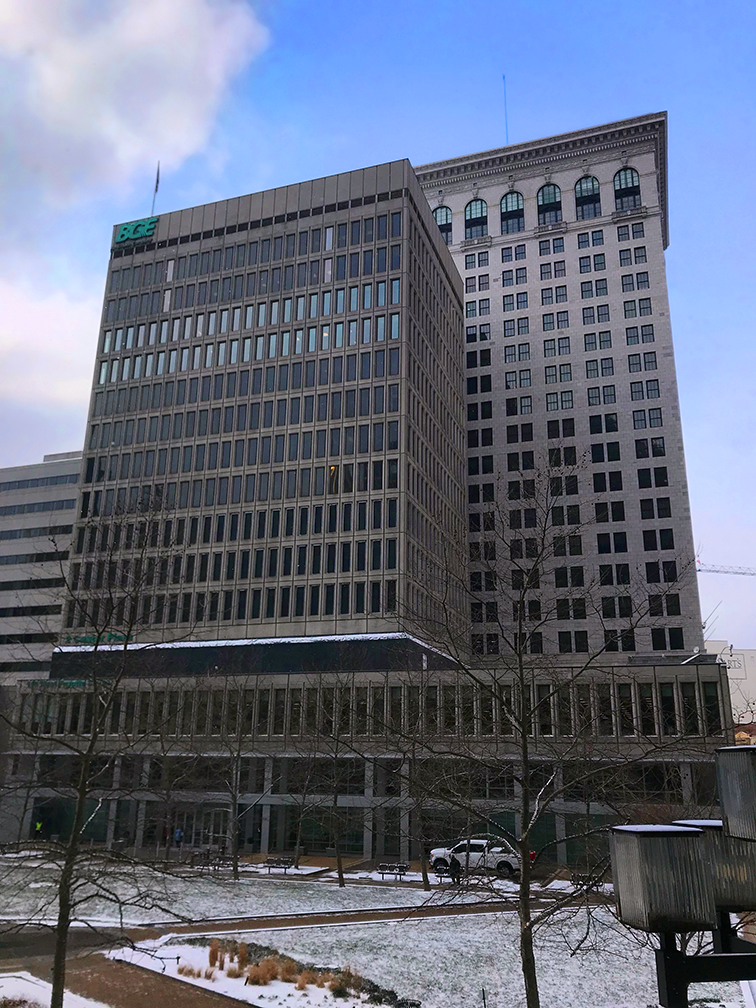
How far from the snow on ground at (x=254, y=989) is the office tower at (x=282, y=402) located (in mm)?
42520

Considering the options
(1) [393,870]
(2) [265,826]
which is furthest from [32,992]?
(2) [265,826]

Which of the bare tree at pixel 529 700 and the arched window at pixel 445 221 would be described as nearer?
the bare tree at pixel 529 700

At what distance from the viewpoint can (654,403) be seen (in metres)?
87.1

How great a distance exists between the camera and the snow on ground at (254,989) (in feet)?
56.5

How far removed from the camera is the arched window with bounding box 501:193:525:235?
102 m

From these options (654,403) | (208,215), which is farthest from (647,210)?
(208,215)

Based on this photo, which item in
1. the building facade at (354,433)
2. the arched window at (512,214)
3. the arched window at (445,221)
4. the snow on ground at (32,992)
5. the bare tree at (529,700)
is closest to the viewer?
the bare tree at (529,700)

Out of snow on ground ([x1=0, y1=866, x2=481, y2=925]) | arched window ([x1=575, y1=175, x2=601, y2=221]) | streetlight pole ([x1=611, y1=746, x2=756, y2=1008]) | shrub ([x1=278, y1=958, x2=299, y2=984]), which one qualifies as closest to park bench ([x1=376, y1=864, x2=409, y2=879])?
snow on ground ([x1=0, y1=866, x2=481, y2=925])

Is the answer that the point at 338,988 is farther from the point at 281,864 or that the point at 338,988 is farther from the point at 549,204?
the point at 549,204

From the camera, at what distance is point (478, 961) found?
20.8m

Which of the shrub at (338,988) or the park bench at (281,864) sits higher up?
the shrub at (338,988)

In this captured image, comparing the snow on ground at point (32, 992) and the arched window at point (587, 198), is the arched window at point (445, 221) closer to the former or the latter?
the arched window at point (587, 198)

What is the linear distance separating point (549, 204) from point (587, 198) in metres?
4.79

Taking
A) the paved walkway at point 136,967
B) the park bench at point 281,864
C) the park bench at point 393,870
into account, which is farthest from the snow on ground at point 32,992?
the park bench at point 281,864
